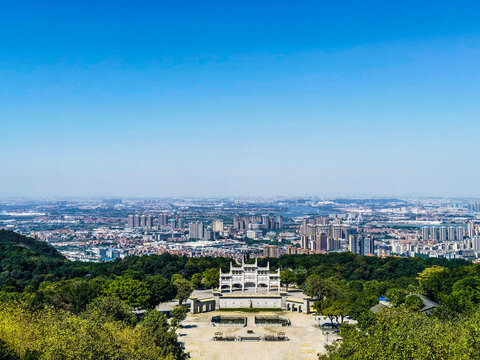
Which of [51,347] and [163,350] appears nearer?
[51,347]

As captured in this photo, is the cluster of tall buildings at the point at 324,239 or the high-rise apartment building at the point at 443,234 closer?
the cluster of tall buildings at the point at 324,239

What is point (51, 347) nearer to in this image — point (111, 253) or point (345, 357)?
point (345, 357)

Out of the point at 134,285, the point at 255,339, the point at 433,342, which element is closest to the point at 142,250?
the point at 134,285

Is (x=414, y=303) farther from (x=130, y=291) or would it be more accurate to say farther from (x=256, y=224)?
(x=256, y=224)

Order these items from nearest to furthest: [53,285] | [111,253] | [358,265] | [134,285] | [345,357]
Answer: [345,357] < [134,285] < [53,285] < [358,265] < [111,253]

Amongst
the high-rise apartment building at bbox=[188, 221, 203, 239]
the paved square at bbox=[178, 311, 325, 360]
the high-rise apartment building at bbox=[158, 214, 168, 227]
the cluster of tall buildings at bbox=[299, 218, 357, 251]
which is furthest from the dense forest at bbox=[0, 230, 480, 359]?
the high-rise apartment building at bbox=[158, 214, 168, 227]

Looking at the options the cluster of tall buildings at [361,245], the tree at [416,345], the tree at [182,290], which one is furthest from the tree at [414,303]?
the cluster of tall buildings at [361,245]

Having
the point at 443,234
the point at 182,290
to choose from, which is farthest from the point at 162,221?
the point at 182,290

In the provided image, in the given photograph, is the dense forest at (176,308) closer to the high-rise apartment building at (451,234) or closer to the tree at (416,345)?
the tree at (416,345)
